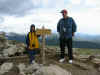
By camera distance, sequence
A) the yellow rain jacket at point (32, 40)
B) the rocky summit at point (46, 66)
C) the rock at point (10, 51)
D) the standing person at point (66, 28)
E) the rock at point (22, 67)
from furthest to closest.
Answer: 1. the rock at point (10, 51)
2. the yellow rain jacket at point (32, 40)
3. the standing person at point (66, 28)
4. the rock at point (22, 67)
5. the rocky summit at point (46, 66)

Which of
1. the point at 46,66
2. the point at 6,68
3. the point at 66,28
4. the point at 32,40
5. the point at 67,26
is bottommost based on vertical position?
the point at 6,68

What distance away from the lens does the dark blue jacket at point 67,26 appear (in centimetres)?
955

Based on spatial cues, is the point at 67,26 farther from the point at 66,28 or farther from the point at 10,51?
the point at 10,51

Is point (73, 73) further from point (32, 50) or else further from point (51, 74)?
point (32, 50)

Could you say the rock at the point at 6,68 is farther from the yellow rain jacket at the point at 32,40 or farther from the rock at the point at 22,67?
the yellow rain jacket at the point at 32,40

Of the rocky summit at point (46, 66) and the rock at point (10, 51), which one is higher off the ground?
the rock at point (10, 51)

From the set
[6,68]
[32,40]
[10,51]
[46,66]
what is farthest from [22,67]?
→ [10,51]

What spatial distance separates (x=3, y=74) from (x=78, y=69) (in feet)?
15.7

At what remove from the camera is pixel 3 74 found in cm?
912

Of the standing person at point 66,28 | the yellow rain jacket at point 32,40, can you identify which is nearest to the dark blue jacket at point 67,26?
the standing person at point 66,28

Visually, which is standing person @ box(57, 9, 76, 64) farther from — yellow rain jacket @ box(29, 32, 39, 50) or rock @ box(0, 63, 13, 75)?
rock @ box(0, 63, 13, 75)

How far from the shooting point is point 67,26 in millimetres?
9586

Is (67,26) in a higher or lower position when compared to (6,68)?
higher

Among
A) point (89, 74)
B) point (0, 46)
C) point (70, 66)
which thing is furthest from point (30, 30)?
point (0, 46)
